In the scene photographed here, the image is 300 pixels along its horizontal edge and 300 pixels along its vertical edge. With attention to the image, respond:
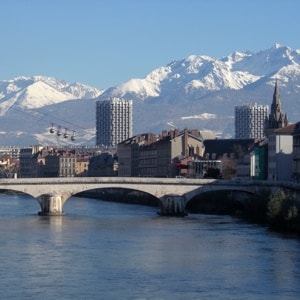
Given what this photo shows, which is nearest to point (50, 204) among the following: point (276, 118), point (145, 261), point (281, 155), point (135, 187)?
point (135, 187)

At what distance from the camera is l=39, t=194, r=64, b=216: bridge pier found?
3031 inches

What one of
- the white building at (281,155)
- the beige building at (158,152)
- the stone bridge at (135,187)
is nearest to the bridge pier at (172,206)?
the stone bridge at (135,187)

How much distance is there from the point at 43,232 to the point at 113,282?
18837 millimetres

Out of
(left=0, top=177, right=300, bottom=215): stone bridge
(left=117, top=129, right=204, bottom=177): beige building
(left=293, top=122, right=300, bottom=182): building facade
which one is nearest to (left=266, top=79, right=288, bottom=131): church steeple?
(left=117, top=129, right=204, bottom=177): beige building

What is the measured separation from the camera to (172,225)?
6731 cm

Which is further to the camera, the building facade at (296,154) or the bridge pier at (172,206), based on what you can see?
the building facade at (296,154)

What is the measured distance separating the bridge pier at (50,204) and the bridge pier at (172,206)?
6210 millimetres

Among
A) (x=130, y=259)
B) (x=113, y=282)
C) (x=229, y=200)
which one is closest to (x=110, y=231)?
(x=130, y=259)

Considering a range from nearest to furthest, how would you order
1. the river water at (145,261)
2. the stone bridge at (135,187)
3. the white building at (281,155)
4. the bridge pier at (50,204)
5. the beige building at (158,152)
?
the river water at (145,261) → the bridge pier at (50,204) → the stone bridge at (135,187) → the white building at (281,155) → the beige building at (158,152)

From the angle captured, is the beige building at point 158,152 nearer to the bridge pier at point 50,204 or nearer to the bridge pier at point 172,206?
the bridge pier at point 172,206

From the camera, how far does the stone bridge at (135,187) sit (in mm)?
77812

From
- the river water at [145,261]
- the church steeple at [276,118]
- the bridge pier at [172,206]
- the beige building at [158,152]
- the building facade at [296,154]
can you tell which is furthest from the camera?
the church steeple at [276,118]

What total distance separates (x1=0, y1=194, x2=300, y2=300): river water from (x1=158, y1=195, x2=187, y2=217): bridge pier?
9.38 metres

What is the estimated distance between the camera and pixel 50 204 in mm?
77375
